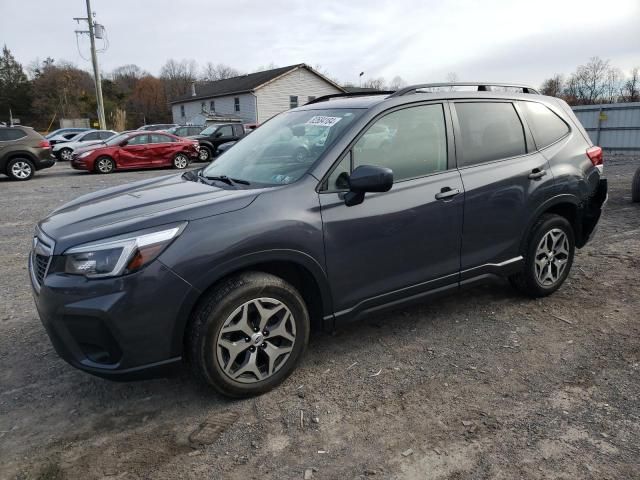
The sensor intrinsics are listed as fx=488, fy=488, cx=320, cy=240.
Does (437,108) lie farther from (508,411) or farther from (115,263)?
(115,263)

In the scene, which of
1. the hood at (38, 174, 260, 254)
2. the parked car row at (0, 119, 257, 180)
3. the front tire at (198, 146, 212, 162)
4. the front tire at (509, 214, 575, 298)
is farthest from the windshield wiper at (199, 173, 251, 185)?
the front tire at (198, 146, 212, 162)

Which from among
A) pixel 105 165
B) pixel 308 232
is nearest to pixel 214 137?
pixel 105 165

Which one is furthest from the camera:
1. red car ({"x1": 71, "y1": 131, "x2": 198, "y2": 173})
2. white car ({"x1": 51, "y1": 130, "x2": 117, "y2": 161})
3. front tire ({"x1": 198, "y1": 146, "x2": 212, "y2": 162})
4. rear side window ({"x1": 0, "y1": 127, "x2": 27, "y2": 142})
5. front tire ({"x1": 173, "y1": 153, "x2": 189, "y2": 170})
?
white car ({"x1": 51, "y1": 130, "x2": 117, "y2": 161})

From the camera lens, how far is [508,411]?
9.30 feet

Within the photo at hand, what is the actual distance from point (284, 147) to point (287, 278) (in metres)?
1.03

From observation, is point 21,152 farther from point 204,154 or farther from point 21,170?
point 204,154

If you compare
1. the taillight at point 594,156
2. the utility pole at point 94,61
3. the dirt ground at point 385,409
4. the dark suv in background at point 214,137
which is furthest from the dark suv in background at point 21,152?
the utility pole at point 94,61

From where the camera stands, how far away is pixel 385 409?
2885 mm

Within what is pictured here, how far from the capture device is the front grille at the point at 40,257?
2727 millimetres

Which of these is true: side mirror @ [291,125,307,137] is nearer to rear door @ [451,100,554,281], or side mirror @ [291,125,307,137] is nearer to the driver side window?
the driver side window

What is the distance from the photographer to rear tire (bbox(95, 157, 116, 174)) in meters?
16.3

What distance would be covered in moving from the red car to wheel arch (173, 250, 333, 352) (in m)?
15.3

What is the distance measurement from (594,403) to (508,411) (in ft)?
1.75

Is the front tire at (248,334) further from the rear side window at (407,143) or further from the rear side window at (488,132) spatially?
the rear side window at (488,132)
